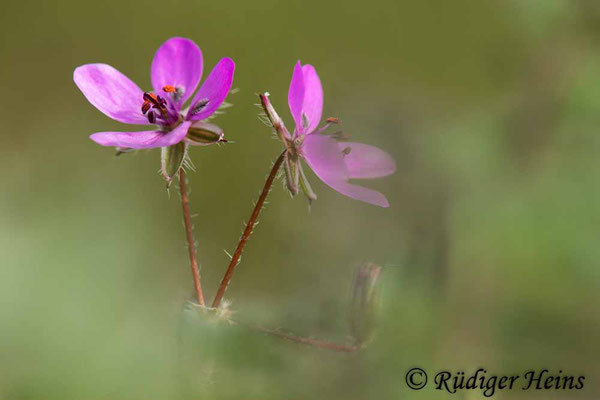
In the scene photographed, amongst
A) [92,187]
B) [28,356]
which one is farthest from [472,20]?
[28,356]

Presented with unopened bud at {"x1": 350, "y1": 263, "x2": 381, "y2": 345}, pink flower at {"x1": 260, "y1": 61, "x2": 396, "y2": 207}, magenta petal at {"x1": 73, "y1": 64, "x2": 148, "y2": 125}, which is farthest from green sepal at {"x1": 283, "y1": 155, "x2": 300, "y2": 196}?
magenta petal at {"x1": 73, "y1": 64, "x2": 148, "y2": 125}

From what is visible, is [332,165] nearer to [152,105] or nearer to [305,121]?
[305,121]

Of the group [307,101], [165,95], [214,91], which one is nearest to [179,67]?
[165,95]

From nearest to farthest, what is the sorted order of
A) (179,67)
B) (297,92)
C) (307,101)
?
(297,92) → (307,101) → (179,67)

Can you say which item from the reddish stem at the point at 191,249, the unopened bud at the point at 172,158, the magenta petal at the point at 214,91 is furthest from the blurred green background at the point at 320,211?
the magenta petal at the point at 214,91

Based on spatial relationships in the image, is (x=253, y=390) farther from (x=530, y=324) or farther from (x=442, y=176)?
(x=442, y=176)

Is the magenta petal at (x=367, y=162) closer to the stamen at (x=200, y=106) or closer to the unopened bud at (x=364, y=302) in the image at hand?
the unopened bud at (x=364, y=302)
